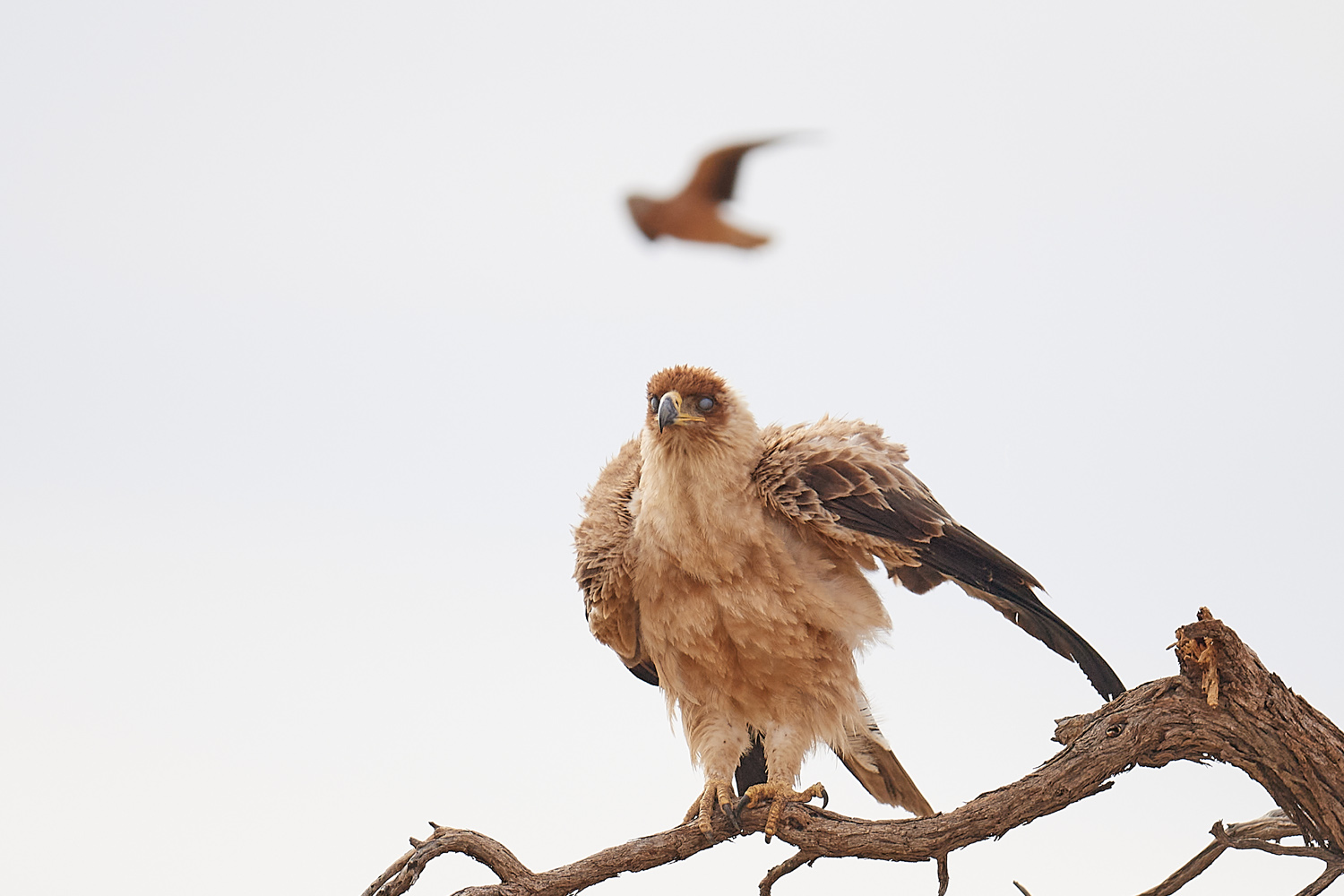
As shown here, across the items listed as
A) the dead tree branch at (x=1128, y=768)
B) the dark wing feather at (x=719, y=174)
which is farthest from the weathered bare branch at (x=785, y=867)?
the dark wing feather at (x=719, y=174)

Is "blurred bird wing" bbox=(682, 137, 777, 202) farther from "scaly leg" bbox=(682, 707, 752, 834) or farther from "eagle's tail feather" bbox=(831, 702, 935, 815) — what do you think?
"eagle's tail feather" bbox=(831, 702, 935, 815)

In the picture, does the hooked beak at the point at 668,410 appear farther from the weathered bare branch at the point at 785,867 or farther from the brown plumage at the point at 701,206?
the weathered bare branch at the point at 785,867

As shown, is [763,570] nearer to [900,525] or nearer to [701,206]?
[900,525]

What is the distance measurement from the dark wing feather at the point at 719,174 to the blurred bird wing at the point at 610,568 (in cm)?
119

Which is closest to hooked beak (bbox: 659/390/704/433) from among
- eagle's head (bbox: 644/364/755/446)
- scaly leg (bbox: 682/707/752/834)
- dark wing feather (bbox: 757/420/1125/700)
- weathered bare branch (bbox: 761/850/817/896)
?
eagle's head (bbox: 644/364/755/446)

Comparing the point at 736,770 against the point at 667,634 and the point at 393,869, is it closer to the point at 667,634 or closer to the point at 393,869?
the point at 667,634

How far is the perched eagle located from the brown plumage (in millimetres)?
589

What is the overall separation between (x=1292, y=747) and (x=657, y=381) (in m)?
2.18

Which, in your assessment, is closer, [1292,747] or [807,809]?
[1292,747]

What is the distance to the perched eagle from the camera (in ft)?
12.6

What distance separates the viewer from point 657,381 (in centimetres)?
403

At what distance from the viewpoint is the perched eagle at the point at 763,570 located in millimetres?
3840

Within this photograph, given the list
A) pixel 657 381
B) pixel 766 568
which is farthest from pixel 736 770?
pixel 657 381

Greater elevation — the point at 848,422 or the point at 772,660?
the point at 848,422
